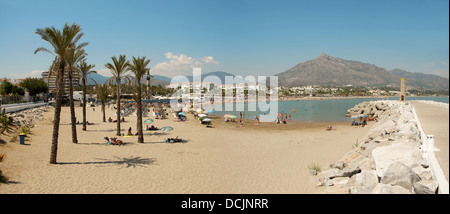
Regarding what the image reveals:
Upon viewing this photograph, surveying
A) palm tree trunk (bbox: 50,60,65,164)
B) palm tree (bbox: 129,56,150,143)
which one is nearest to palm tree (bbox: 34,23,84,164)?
palm tree trunk (bbox: 50,60,65,164)

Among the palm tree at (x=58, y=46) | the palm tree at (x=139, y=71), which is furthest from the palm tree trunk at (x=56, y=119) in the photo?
the palm tree at (x=139, y=71)

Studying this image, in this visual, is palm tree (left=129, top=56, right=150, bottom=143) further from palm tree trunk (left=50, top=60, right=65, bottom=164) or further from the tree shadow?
palm tree trunk (left=50, top=60, right=65, bottom=164)

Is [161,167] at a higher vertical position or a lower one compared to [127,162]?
lower

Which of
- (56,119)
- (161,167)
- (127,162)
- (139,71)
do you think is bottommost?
(161,167)

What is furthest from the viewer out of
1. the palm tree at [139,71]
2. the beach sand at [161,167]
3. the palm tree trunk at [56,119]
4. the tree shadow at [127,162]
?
the palm tree at [139,71]

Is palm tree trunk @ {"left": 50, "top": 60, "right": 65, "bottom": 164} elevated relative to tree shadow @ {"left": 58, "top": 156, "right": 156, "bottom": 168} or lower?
elevated

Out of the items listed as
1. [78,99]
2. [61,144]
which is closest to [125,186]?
[61,144]

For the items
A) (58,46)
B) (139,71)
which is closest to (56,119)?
(58,46)

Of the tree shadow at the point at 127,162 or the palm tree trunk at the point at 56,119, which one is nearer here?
the palm tree trunk at the point at 56,119

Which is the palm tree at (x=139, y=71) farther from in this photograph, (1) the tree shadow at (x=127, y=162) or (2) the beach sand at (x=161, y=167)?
(1) the tree shadow at (x=127, y=162)

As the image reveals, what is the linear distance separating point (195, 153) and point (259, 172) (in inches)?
191

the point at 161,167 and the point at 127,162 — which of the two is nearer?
the point at 161,167

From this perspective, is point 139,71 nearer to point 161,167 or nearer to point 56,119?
point 56,119
